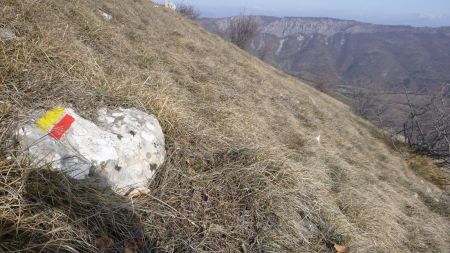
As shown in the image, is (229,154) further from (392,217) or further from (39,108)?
(392,217)

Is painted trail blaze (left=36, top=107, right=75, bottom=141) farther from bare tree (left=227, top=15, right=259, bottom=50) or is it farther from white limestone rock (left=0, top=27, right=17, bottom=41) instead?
bare tree (left=227, top=15, right=259, bottom=50)

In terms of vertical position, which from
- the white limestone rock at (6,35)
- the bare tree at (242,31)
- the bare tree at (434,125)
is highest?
the white limestone rock at (6,35)

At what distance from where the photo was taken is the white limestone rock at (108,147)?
208cm

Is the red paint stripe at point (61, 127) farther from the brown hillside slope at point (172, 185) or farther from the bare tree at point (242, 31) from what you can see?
the bare tree at point (242, 31)

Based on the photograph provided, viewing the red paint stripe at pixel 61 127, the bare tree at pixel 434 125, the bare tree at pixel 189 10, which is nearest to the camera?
the red paint stripe at pixel 61 127

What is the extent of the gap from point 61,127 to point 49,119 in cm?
9

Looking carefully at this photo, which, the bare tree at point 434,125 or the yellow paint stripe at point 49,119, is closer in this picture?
the yellow paint stripe at point 49,119

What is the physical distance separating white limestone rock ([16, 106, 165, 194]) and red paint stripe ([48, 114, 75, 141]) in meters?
0.03

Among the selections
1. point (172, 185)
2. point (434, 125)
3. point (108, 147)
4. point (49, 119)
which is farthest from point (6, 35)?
point (434, 125)

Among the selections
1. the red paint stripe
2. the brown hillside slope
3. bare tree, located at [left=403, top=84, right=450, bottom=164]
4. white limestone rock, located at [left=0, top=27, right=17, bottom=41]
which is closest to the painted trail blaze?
the red paint stripe

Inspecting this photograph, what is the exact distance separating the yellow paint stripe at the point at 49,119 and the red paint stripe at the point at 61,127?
3 cm

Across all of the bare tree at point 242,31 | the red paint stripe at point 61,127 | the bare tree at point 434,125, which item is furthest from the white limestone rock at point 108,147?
the bare tree at point 242,31

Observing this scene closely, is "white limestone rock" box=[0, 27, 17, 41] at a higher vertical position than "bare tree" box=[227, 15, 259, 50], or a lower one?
higher

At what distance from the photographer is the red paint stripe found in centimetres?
218
